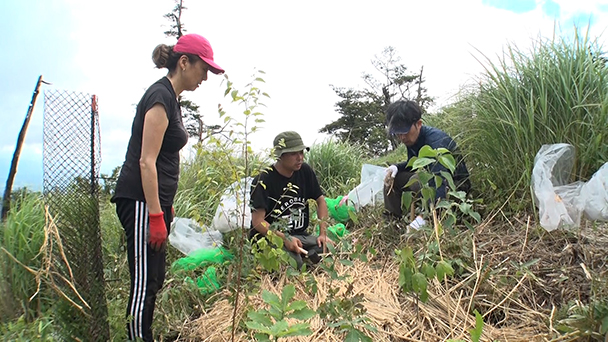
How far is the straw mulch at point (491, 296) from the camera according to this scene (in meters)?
1.76

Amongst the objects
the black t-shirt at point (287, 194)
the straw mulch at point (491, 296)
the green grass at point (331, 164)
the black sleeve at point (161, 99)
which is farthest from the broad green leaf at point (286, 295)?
the green grass at point (331, 164)

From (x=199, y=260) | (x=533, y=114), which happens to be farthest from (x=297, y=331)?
(x=533, y=114)

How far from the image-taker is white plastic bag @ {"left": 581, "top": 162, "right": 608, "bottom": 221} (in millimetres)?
2254

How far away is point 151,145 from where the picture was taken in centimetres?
174

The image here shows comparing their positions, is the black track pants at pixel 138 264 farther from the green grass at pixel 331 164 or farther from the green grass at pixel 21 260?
the green grass at pixel 331 164

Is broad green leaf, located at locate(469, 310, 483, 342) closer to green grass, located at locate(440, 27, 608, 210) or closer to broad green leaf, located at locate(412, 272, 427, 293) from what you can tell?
broad green leaf, located at locate(412, 272, 427, 293)

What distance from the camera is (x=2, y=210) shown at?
3.28m

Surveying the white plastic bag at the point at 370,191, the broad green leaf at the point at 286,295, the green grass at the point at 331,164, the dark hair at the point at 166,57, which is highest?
the dark hair at the point at 166,57

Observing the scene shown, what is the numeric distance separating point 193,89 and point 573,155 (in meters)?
2.34

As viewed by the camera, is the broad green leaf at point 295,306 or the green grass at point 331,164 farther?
the green grass at point 331,164

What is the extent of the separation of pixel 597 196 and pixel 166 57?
2.44m

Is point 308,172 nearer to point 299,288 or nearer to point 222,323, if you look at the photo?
point 299,288

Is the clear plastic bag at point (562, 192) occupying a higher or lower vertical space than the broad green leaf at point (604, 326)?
higher

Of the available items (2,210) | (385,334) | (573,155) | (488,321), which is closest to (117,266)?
(2,210)
